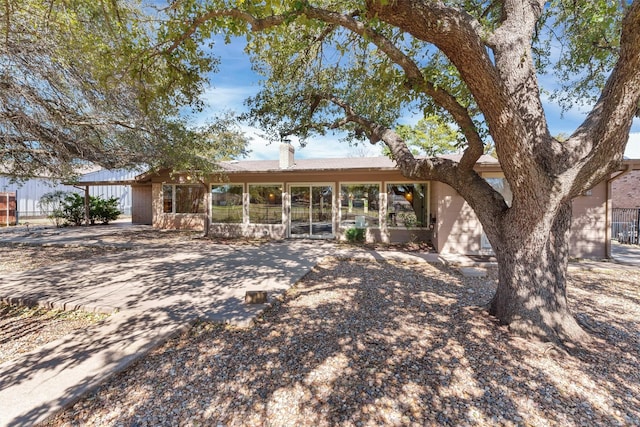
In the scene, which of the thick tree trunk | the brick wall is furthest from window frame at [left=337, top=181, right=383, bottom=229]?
the brick wall

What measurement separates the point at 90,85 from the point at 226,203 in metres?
6.99

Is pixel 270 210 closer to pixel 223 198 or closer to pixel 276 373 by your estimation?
pixel 223 198

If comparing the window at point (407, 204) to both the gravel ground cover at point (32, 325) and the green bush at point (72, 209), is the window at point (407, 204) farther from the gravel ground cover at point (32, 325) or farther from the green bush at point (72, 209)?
the green bush at point (72, 209)

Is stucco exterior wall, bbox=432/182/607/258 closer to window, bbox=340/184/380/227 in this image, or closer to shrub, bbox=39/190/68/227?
window, bbox=340/184/380/227

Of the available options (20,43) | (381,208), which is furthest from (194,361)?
(381,208)

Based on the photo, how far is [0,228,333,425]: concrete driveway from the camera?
2518 millimetres

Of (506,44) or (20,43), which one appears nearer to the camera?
(506,44)

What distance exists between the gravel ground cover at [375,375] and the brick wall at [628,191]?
17.8 metres

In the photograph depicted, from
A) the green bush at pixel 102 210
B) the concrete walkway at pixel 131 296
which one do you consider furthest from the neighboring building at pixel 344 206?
the green bush at pixel 102 210

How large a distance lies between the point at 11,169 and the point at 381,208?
1118cm

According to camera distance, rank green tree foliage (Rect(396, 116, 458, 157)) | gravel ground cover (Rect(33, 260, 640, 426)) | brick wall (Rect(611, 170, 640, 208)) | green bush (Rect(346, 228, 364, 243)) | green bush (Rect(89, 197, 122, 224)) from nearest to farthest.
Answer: gravel ground cover (Rect(33, 260, 640, 426)) → green bush (Rect(346, 228, 364, 243)) → brick wall (Rect(611, 170, 640, 208)) → green bush (Rect(89, 197, 122, 224)) → green tree foliage (Rect(396, 116, 458, 157))

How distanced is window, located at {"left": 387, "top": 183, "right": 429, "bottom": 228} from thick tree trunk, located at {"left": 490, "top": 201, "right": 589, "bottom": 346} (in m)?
7.05

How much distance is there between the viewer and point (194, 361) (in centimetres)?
295

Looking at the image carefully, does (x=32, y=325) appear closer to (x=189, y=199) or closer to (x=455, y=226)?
(x=455, y=226)
